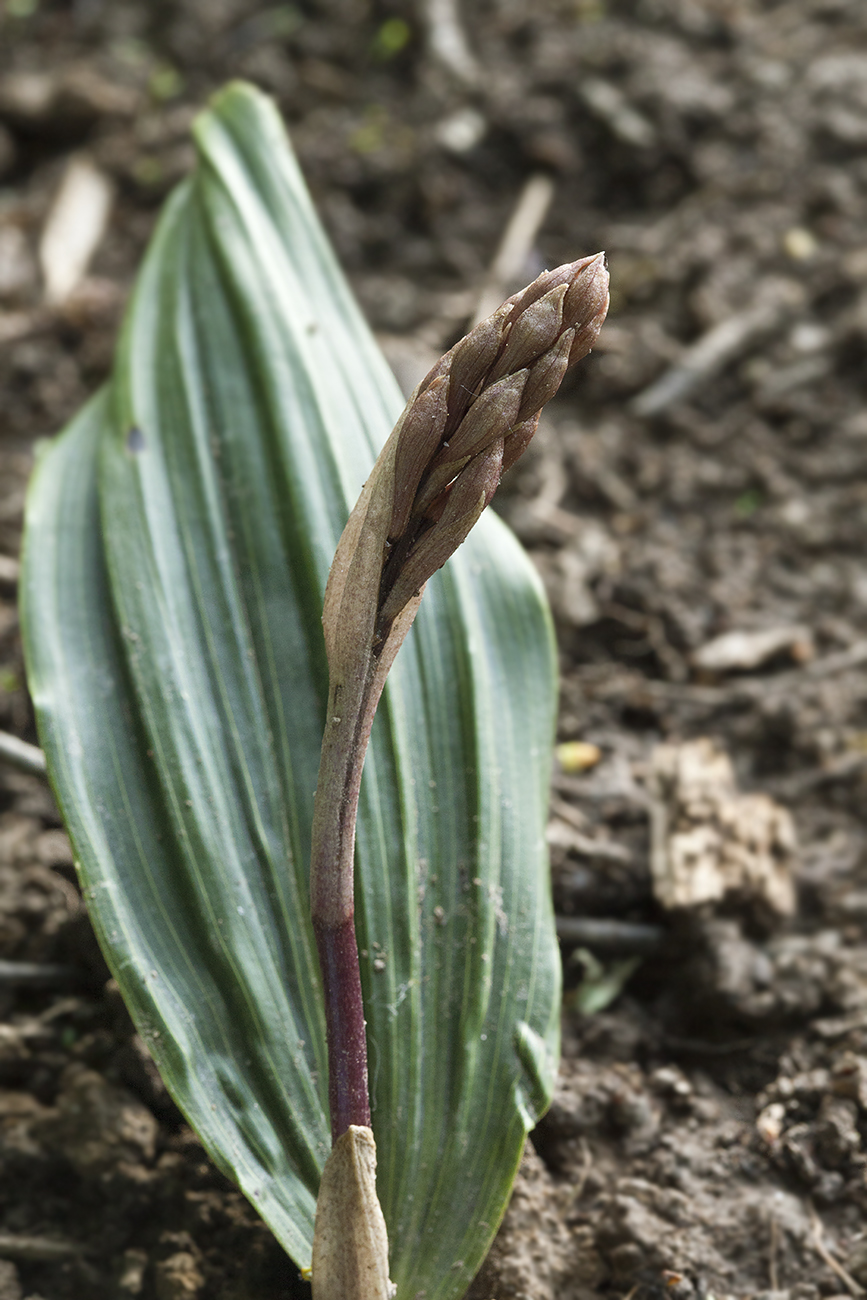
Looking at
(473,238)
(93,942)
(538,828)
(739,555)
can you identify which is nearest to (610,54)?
(473,238)

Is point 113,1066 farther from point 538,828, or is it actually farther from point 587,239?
point 587,239

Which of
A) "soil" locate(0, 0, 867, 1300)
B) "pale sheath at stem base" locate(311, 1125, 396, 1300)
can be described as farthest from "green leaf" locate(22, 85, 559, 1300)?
"soil" locate(0, 0, 867, 1300)

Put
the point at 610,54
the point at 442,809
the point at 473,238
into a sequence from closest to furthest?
the point at 442,809
the point at 473,238
the point at 610,54

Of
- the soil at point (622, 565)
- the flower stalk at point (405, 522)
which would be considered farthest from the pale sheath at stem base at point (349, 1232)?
the soil at point (622, 565)

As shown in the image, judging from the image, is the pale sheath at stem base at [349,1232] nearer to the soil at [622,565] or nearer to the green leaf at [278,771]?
the green leaf at [278,771]

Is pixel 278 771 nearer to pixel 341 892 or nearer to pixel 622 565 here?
pixel 341 892

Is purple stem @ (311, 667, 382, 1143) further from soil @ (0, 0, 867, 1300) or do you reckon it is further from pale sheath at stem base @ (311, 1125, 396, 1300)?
soil @ (0, 0, 867, 1300)

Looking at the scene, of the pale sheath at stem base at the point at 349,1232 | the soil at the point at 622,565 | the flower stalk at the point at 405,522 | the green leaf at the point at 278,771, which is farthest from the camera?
the soil at the point at 622,565
